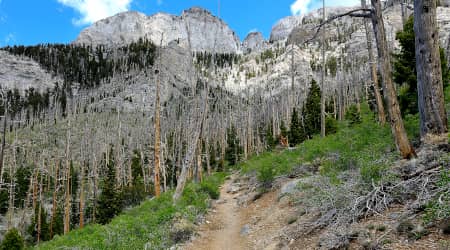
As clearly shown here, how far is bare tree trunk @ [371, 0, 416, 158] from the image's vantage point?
675 cm

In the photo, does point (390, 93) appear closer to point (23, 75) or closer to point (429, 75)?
point (429, 75)

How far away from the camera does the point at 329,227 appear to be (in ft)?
18.9

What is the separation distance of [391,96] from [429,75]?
2.78 ft

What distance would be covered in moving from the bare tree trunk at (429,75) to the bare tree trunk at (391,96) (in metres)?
0.46

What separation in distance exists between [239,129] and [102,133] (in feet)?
107

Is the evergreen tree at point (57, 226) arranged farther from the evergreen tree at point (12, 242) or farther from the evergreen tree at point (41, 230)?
the evergreen tree at point (12, 242)

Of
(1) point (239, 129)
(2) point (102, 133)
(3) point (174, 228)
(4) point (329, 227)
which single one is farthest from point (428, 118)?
(2) point (102, 133)

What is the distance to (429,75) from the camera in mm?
6906

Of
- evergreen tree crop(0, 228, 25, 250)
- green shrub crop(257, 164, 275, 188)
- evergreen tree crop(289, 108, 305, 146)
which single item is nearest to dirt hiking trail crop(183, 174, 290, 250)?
green shrub crop(257, 164, 275, 188)

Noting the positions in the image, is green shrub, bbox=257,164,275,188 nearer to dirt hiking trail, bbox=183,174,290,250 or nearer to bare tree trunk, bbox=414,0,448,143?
dirt hiking trail, bbox=183,174,290,250

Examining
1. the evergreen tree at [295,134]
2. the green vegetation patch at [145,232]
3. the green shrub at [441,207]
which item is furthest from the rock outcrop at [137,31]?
the green shrub at [441,207]

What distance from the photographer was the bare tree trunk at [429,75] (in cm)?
679

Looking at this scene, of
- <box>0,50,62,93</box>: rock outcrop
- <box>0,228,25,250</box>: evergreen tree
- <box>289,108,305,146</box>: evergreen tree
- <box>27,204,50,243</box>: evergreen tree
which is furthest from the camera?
<box>0,50,62,93</box>: rock outcrop

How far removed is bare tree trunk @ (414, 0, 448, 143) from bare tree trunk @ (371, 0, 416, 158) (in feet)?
1.50
